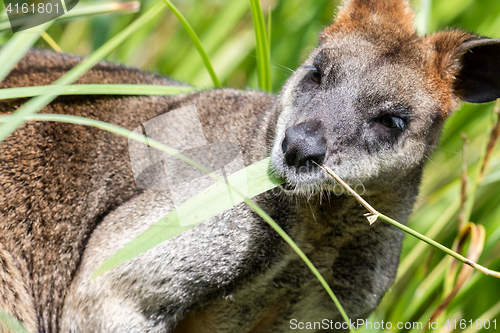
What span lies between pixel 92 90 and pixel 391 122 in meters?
1.59

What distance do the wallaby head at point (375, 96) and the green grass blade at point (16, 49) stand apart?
1.28 m

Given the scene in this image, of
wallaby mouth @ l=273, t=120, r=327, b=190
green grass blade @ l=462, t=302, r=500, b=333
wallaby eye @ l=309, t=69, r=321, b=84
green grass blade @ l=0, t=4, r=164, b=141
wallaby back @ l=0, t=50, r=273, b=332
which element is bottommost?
green grass blade @ l=462, t=302, r=500, b=333

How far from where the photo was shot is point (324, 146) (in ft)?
7.77

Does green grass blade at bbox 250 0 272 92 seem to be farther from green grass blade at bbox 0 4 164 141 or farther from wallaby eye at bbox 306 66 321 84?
green grass blade at bbox 0 4 164 141

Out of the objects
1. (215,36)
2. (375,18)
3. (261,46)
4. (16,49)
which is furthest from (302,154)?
(215,36)

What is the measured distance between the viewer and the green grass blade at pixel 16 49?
2.20 m

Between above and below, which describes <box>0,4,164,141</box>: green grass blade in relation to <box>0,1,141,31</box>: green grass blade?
below

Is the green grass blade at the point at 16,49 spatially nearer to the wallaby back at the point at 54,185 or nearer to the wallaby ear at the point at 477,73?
the wallaby back at the point at 54,185

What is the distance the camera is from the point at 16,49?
228 cm

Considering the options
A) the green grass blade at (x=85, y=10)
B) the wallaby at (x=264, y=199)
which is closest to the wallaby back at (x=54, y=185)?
the wallaby at (x=264, y=199)

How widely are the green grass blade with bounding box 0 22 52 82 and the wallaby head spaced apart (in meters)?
1.28

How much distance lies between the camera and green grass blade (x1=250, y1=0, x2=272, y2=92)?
3.02 meters

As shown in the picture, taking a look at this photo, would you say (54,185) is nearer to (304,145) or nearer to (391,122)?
(304,145)

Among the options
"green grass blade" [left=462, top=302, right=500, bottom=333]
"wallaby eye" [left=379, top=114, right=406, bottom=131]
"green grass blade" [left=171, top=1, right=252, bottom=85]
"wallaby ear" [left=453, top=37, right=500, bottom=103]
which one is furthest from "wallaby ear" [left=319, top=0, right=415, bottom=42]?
"green grass blade" [left=462, top=302, right=500, bottom=333]
